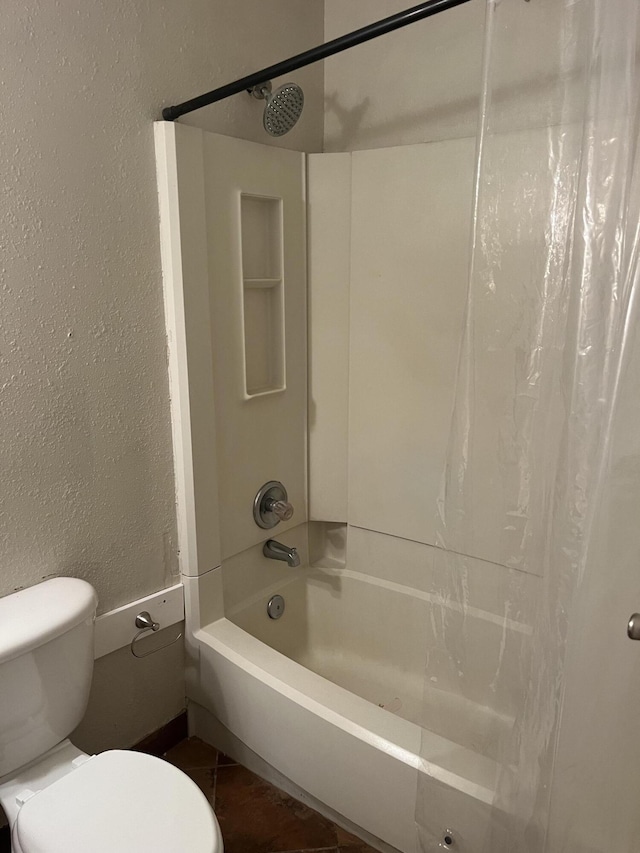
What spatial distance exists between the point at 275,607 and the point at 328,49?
1529mm

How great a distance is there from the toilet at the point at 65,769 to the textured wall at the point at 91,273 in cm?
18

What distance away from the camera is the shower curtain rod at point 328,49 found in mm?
1116

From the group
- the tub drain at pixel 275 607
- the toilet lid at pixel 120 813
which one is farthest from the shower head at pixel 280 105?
the toilet lid at pixel 120 813

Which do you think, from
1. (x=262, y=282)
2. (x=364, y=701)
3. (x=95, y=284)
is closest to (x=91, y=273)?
(x=95, y=284)

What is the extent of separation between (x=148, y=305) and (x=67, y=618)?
74cm

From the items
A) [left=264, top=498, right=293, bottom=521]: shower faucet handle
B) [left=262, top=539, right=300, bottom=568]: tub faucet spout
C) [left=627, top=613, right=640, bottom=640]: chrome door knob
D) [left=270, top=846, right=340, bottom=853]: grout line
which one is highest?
[left=627, top=613, right=640, bottom=640]: chrome door knob

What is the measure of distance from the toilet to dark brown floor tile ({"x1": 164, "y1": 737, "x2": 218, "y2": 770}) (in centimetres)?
51

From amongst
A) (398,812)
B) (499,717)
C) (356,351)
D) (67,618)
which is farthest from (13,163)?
(398,812)

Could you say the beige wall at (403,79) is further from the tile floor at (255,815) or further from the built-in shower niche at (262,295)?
the tile floor at (255,815)

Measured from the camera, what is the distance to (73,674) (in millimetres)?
1334

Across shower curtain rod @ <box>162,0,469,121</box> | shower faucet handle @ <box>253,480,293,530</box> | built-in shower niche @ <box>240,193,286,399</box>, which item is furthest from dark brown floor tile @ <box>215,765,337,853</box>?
shower curtain rod @ <box>162,0,469,121</box>

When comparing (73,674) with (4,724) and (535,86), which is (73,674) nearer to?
(4,724)

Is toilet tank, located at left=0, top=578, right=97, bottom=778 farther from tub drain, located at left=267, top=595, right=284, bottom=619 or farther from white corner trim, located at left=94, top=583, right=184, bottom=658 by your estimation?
tub drain, located at left=267, top=595, right=284, bottom=619

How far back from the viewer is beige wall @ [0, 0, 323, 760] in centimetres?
128
